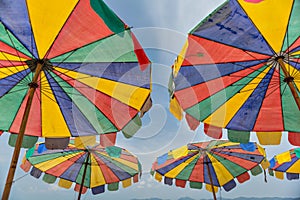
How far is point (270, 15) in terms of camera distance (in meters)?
2.40

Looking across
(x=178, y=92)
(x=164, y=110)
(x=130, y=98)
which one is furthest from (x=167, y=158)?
(x=130, y=98)

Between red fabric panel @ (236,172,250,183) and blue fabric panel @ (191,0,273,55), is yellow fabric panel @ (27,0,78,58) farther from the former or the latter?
red fabric panel @ (236,172,250,183)

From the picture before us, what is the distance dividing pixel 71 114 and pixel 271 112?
8.83ft

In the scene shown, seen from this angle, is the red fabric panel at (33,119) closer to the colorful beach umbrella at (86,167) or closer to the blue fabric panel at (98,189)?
the colorful beach umbrella at (86,167)

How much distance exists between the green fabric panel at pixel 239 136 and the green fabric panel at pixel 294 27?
1.23m

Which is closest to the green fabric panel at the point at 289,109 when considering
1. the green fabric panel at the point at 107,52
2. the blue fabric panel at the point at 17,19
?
the green fabric panel at the point at 107,52

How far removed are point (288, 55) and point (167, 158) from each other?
11.0ft

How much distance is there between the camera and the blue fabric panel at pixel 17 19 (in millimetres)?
2096

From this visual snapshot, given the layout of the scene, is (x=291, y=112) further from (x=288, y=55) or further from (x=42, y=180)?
(x=42, y=180)

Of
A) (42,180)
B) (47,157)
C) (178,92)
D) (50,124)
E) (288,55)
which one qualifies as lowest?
(42,180)

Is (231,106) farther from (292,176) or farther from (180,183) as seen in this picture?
(292,176)

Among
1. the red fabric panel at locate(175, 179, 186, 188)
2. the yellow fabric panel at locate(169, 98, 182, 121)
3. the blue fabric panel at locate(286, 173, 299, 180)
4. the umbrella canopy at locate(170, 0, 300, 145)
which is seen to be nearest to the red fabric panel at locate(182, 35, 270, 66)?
the umbrella canopy at locate(170, 0, 300, 145)

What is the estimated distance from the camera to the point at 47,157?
4891 millimetres

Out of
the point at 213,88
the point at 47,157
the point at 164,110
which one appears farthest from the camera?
the point at 47,157
